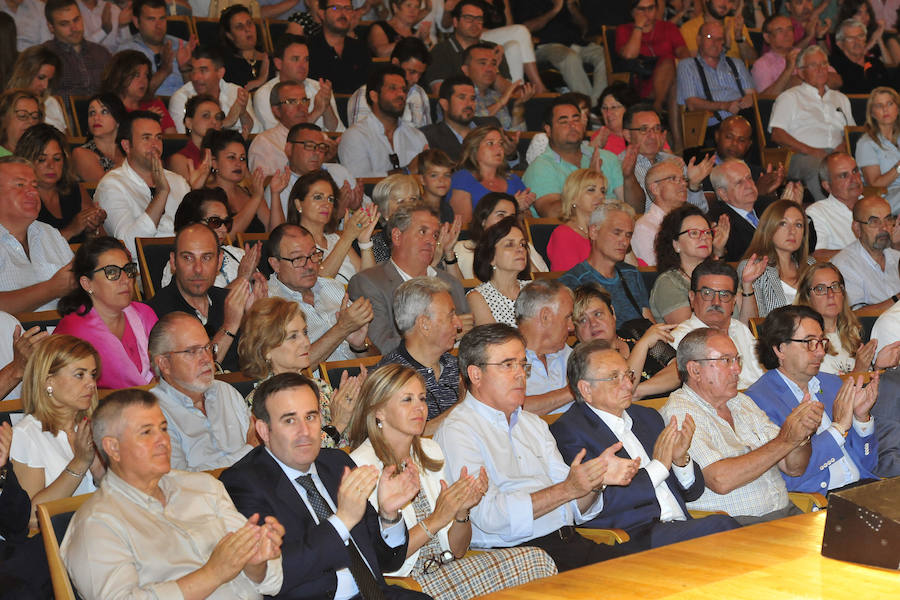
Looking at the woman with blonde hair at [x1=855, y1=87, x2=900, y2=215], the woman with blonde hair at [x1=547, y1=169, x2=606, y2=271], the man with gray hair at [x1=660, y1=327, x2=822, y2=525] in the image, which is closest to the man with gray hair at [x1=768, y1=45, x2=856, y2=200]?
the woman with blonde hair at [x1=855, y1=87, x2=900, y2=215]

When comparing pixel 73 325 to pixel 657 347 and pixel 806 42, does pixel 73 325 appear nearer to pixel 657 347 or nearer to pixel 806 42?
pixel 657 347

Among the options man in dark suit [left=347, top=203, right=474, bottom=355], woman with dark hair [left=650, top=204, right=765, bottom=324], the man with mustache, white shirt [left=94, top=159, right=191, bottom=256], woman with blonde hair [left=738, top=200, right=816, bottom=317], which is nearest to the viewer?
man in dark suit [left=347, top=203, right=474, bottom=355]

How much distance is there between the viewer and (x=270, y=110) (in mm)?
6582

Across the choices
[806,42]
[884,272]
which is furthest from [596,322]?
[806,42]

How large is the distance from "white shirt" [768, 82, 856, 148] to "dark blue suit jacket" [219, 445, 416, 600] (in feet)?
17.6

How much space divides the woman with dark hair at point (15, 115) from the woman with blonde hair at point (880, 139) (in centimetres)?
509

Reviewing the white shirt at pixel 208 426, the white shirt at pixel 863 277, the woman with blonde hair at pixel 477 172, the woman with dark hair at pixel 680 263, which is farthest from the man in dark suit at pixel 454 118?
the white shirt at pixel 208 426

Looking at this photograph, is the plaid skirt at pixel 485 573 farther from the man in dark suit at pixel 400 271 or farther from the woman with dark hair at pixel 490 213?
the woman with dark hair at pixel 490 213

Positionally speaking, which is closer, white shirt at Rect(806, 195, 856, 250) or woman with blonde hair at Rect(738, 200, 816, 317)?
woman with blonde hair at Rect(738, 200, 816, 317)

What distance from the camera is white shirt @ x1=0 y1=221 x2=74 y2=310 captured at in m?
4.62

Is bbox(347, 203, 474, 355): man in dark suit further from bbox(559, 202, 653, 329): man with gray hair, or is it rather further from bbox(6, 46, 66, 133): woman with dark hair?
bbox(6, 46, 66, 133): woman with dark hair

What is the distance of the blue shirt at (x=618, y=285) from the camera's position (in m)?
5.03

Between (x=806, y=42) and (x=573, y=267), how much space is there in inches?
186

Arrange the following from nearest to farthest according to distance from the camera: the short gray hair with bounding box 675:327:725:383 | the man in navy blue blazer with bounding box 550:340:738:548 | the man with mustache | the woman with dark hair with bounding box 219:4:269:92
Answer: the man in navy blue blazer with bounding box 550:340:738:548 → the short gray hair with bounding box 675:327:725:383 → the man with mustache → the woman with dark hair with bounding box 219:4:269:92
